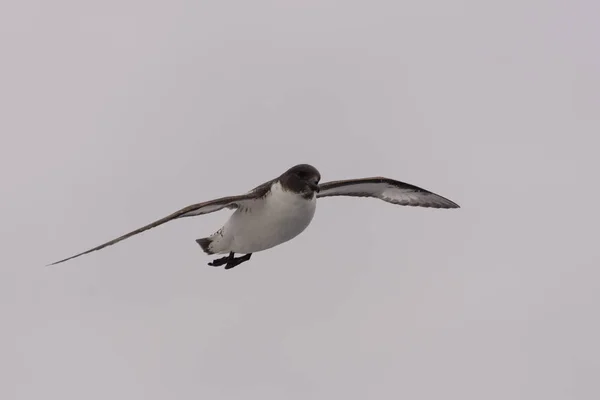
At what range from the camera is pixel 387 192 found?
21766mm

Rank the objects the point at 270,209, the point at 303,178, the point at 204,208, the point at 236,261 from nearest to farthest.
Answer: the point at 303,178
the point at 270,209
the point at 204,208
the point at 236,261

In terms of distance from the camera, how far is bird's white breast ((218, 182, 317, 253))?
1767cm

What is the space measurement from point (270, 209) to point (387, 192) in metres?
4.75

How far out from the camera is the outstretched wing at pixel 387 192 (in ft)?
66.5

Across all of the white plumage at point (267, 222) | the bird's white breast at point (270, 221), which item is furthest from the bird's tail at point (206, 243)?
the bird's white breast at point (270, 221)

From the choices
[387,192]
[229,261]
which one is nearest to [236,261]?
[229,261]

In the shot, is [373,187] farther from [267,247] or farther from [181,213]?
[181,213]

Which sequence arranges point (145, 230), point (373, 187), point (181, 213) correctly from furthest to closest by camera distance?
point (373, 187) < point (181, 213) < point (145, 230)

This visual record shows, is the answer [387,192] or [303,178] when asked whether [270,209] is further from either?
[387,192]

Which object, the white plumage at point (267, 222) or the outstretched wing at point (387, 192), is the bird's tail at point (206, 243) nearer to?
the white plumage at point (267, 222)

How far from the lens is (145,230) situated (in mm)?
15797

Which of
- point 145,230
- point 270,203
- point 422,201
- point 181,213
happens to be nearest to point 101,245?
point 145,230

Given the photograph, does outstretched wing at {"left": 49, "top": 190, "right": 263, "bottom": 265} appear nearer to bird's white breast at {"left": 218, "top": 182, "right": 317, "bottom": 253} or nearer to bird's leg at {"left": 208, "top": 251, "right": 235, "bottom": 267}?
bird's white breast at {"left": 218, "top": 182, "right": 317, "bottom": 253}

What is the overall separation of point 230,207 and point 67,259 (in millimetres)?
4974
